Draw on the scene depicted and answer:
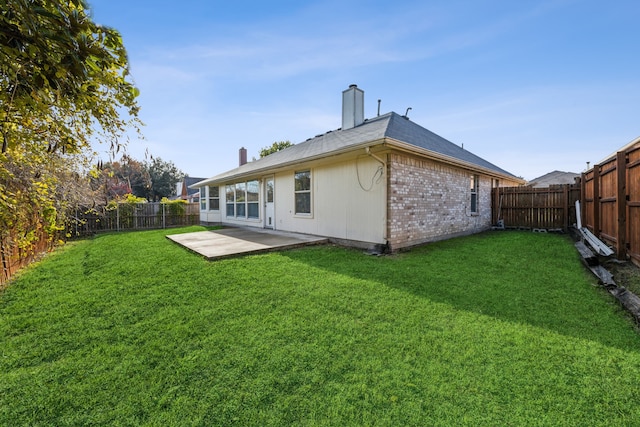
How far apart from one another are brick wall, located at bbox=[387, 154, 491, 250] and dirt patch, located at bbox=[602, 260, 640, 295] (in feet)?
12.0

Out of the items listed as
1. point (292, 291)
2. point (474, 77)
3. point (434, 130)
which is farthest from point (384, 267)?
point (434, 130)

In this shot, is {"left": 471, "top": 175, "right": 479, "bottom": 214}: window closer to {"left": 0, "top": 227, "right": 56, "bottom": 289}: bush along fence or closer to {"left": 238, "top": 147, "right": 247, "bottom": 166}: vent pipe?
{"left": 0, "top": 227, "right": 56, "bottom": 289}: bush along fence

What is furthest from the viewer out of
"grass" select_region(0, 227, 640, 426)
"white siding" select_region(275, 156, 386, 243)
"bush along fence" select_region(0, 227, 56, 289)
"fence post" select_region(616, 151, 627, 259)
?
"white siding" select_region(275, 156, 386, 243)

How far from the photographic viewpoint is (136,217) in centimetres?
1440

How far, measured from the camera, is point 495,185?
1191 cm

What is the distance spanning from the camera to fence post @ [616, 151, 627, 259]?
516 centimetres

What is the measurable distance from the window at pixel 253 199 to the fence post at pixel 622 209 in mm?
10701

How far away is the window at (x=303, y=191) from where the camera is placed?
8953 mm

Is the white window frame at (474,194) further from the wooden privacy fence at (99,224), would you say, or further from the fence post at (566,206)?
the wooden privacy fence at (99,224)

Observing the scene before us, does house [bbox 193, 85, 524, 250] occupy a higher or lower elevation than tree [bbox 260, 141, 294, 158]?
lower

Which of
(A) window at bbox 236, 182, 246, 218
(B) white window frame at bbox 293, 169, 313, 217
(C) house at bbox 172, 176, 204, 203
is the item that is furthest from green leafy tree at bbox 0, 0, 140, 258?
(C) house at bbox 172, 176, 204, 203

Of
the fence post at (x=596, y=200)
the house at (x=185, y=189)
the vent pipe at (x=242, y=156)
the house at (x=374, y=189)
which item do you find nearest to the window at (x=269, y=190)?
the house at (x=374, y=189)

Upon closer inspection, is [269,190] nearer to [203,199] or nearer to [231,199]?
[231,199]

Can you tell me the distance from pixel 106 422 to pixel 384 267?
4.59 meters
